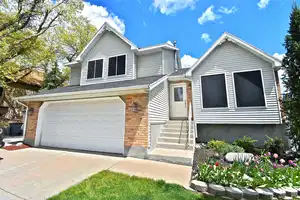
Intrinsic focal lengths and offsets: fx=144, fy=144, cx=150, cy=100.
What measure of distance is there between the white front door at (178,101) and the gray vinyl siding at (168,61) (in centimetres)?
137

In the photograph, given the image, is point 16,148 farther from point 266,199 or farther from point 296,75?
point 296,75

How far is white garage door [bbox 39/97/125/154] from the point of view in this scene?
6.91 meters

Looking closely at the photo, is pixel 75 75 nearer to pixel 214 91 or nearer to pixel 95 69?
pixel 95 69

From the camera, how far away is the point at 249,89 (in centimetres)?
734

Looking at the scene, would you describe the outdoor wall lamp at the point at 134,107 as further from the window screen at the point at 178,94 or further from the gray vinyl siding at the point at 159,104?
the window screen at the point at 178,94

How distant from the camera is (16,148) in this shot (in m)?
7.64

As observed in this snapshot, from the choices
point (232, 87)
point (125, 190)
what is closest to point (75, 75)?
point (125, 190)

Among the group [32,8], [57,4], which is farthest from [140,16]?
[32,8]

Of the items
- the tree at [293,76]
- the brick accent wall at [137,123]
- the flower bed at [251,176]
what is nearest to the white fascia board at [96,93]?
the brick accent wall at [137,123]

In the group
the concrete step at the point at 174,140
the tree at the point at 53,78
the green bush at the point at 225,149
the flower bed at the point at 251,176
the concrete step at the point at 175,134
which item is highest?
the tree at the point at 53,78

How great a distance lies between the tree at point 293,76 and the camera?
5.40 m

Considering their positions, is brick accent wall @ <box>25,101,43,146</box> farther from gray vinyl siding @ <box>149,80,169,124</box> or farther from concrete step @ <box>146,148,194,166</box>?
concrete step @ <box>146,148,194,166</box>

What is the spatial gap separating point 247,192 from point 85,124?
7.08 m

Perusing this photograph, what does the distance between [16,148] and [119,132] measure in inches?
228
